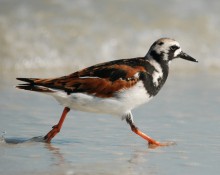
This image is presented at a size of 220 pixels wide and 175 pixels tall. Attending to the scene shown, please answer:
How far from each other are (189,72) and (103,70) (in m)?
5.66

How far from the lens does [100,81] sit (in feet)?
23.7

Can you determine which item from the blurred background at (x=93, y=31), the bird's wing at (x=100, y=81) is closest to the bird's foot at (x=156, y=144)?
the bird's wing at (x=100, y=81)

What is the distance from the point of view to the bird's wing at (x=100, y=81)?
7170 millimetres

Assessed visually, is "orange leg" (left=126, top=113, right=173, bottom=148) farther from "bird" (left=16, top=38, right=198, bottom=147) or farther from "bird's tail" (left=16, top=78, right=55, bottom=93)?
"bird's tail" (left=16, top=78, right=55, bottom=93)

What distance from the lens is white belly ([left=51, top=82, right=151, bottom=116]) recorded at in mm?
7141

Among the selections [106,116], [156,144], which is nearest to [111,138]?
[156,144]

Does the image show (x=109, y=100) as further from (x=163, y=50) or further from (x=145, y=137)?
(x=163, y=50)

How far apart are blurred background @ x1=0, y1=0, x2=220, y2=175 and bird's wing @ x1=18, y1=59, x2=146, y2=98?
1.86ft

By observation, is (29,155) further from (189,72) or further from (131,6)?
(131,6)

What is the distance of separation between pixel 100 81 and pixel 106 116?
161 centimetres

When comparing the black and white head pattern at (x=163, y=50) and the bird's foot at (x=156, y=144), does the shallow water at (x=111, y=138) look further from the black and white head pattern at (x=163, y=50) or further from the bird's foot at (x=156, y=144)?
the black and white head pattern at (x=163, y=50)

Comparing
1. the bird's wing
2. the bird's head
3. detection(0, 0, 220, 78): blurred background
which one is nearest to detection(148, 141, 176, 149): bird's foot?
the bird's wing

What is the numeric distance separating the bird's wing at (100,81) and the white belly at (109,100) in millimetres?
46

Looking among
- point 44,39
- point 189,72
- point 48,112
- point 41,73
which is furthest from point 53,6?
point 48,112
